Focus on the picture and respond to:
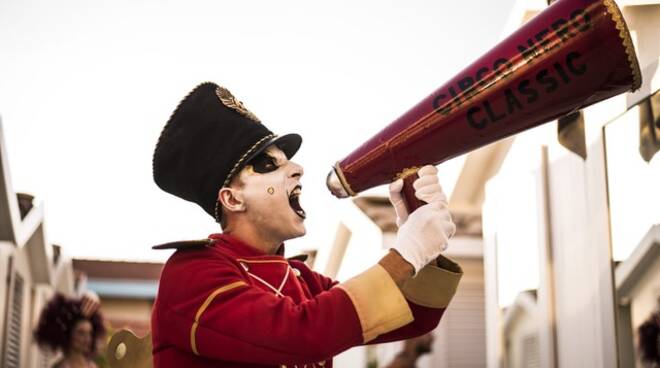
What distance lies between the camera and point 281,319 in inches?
83.4

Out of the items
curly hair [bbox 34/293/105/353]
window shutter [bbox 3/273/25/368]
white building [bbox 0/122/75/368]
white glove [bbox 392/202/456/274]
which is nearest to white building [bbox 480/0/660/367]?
white glove [bbox 392/202/456/274]

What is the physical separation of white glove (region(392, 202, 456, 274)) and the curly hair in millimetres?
6356

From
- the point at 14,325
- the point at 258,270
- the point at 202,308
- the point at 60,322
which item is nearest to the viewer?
the point at 202,308

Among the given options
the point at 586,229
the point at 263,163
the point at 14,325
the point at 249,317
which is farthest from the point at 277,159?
the point at 14,325

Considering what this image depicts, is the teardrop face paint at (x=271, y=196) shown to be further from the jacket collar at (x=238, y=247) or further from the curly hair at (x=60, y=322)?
the curly hair at (x=60, y=322)

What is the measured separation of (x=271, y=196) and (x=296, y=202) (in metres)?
0.11

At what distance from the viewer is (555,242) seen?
5.28 metres

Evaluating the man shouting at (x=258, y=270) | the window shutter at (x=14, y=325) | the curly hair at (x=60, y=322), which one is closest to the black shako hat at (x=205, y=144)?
the man shouting at (x=258, y=270)

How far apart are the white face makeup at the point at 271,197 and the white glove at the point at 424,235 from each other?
40cm

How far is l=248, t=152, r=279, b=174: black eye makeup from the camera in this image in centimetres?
260

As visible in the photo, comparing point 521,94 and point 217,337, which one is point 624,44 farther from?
point 217,337

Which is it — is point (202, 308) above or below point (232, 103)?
below

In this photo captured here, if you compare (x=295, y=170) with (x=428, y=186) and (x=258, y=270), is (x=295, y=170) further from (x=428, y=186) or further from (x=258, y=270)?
(x=428, y=186)

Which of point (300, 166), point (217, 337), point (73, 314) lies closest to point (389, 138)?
point (300, 166)
